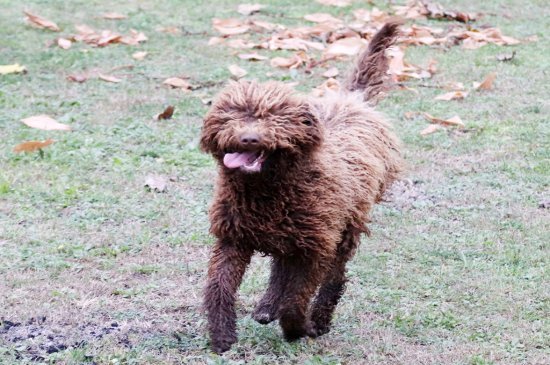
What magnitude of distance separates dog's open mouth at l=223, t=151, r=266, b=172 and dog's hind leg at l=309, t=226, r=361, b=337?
110 centimetres

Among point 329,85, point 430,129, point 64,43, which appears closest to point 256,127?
point 430,129

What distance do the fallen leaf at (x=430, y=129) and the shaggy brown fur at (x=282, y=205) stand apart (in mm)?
4319

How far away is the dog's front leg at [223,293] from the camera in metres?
5.33

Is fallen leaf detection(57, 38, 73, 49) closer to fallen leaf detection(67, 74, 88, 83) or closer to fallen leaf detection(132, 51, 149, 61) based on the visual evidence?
fallen leaf detection(132, 51, 149, 61)

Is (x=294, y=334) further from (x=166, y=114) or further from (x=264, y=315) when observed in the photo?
(x=166, y=114)

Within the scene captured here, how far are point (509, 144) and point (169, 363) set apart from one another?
5.69 metres

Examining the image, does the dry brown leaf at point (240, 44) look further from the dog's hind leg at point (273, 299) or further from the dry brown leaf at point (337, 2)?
the dog's hind leg at point (273, 299)

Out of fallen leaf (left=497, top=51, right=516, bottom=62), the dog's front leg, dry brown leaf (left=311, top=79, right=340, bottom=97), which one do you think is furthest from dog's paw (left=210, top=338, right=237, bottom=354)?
fallen leaf (left=497, top=51, right=516, bottom=62)

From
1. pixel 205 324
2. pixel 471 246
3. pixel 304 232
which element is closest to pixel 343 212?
pixel 304 232

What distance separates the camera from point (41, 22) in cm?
1482

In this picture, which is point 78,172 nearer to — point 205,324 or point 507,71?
point 205,324

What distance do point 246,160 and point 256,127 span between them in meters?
0.18

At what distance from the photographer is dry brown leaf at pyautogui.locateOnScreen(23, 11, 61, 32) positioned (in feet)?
48.3

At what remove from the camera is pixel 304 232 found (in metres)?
5.36
